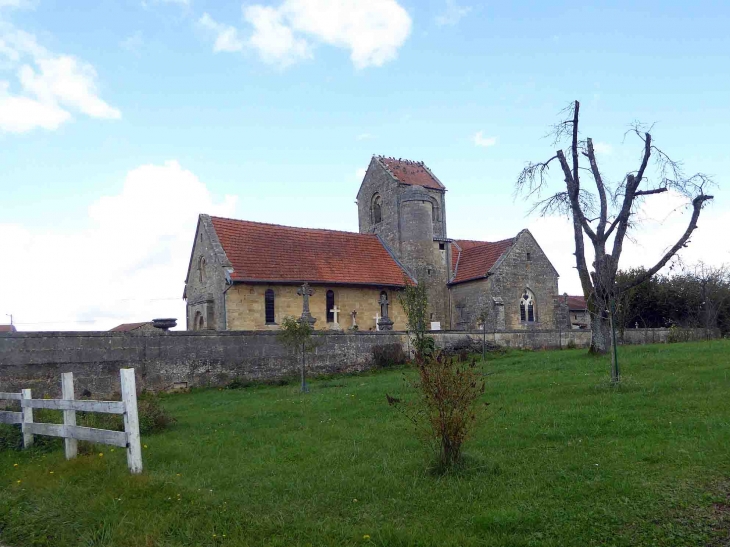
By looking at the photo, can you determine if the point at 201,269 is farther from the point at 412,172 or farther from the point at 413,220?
the point at 412,172

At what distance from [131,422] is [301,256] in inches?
892

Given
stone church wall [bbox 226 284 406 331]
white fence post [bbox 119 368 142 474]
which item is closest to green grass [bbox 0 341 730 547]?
white fence post [bbox 119 368 142 474]

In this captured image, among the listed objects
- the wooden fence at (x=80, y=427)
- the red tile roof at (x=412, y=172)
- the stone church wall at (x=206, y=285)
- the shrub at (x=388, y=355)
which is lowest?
the shrub at (x=388, y=355)

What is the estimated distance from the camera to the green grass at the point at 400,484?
217 inches

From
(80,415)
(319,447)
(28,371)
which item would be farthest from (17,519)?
(28,371)

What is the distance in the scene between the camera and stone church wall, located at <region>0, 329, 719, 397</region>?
675 inches

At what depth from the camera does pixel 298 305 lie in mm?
28609

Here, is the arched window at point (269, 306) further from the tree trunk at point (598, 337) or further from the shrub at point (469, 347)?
the tree trunk at point (598, 337)

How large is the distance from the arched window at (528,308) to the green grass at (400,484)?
72.4 feet

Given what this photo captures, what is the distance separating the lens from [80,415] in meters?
12.5

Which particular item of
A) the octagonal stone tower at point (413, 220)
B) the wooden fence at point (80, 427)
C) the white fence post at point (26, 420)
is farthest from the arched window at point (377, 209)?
the white fence post at point (26, 420)

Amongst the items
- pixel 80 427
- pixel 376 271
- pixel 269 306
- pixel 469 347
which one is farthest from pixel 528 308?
pixel 80 427

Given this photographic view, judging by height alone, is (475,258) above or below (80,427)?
above

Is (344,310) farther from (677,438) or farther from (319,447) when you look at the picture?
(677,438)
